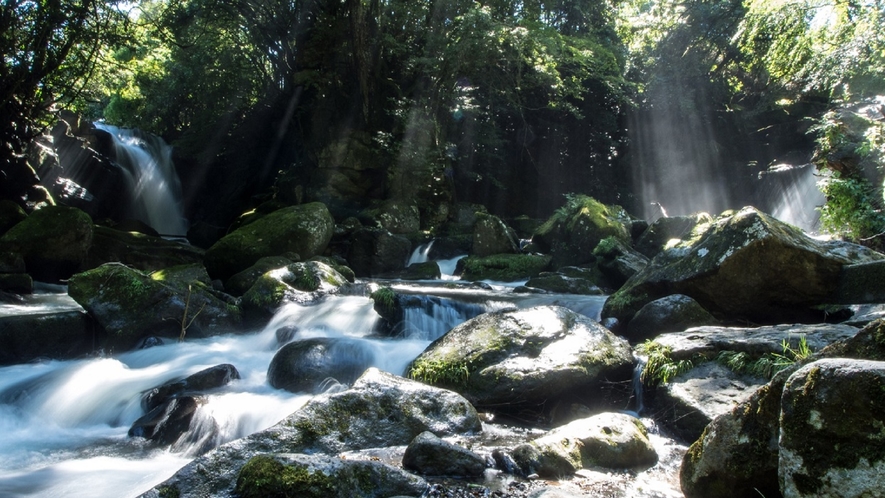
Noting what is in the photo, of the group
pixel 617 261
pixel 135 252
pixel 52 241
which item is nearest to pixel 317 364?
pixel 617 261

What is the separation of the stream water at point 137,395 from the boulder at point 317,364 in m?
0.13

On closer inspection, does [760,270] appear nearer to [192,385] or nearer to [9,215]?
[192,385]

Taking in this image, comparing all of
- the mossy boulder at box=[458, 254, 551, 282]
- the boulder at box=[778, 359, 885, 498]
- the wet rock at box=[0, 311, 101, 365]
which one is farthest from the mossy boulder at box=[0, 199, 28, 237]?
the boulder at box=[778, 359, 885, 498]

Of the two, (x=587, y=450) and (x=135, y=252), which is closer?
(x=587, y=450)

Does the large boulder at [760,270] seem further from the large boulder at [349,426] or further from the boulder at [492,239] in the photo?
the boulder at [492,239]

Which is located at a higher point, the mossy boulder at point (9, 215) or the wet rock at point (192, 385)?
the mossy boulder at point (9, 215)

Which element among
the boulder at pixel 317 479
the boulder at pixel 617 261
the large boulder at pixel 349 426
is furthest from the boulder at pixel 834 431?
the boulder at pixel 617 261

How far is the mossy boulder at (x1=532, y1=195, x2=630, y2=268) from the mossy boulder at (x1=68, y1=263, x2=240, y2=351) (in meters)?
8.94

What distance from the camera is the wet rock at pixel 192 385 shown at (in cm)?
612

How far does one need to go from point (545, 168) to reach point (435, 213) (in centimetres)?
762

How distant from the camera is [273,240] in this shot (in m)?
12.7

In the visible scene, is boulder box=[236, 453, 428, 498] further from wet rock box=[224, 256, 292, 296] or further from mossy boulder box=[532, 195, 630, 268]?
mossy boulder box=[532, 195, 630, 268]

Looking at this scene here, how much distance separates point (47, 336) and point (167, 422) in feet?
11.8

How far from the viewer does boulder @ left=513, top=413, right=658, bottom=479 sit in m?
4.02
